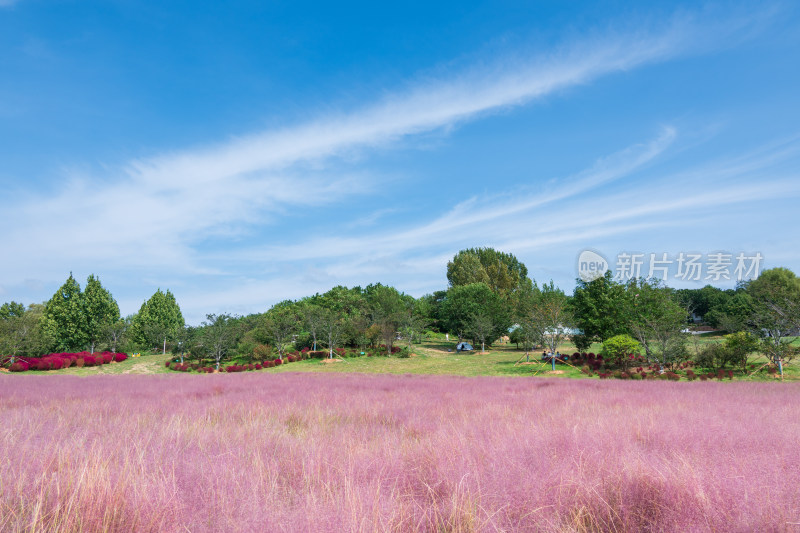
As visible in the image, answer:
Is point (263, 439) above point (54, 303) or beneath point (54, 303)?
beneath

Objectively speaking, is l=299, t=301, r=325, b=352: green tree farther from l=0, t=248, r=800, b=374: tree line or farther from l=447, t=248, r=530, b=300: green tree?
l=447, t=248, r=530, b=300: green tree

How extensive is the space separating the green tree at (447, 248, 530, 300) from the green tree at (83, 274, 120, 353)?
4576 cm

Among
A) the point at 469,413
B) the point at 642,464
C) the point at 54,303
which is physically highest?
the point at 54,303

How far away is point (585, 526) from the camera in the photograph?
2.70 m

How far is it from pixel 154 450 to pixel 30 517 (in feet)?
4.93

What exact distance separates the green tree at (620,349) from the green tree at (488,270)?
35256 millimetres

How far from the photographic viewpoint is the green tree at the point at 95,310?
4694cm

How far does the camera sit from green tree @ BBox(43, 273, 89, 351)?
46.2 m

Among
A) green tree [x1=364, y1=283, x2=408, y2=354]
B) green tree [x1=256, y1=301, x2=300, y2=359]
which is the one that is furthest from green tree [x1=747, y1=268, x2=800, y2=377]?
green tree [x1=256, y1=301, x2=300, y2=359]

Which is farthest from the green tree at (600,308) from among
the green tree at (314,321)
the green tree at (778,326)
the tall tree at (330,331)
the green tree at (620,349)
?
the green tree at (314,321)

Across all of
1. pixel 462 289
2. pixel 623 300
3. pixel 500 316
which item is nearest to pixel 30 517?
pixel 623 300

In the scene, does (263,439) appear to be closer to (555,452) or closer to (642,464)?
(555,452)

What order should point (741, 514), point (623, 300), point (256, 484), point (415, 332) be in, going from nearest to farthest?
point (741, 514)
point (256, 484)
point (623, 300)
point (415, 332)

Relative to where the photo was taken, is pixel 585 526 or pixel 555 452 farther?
Result: pixel 555 452
